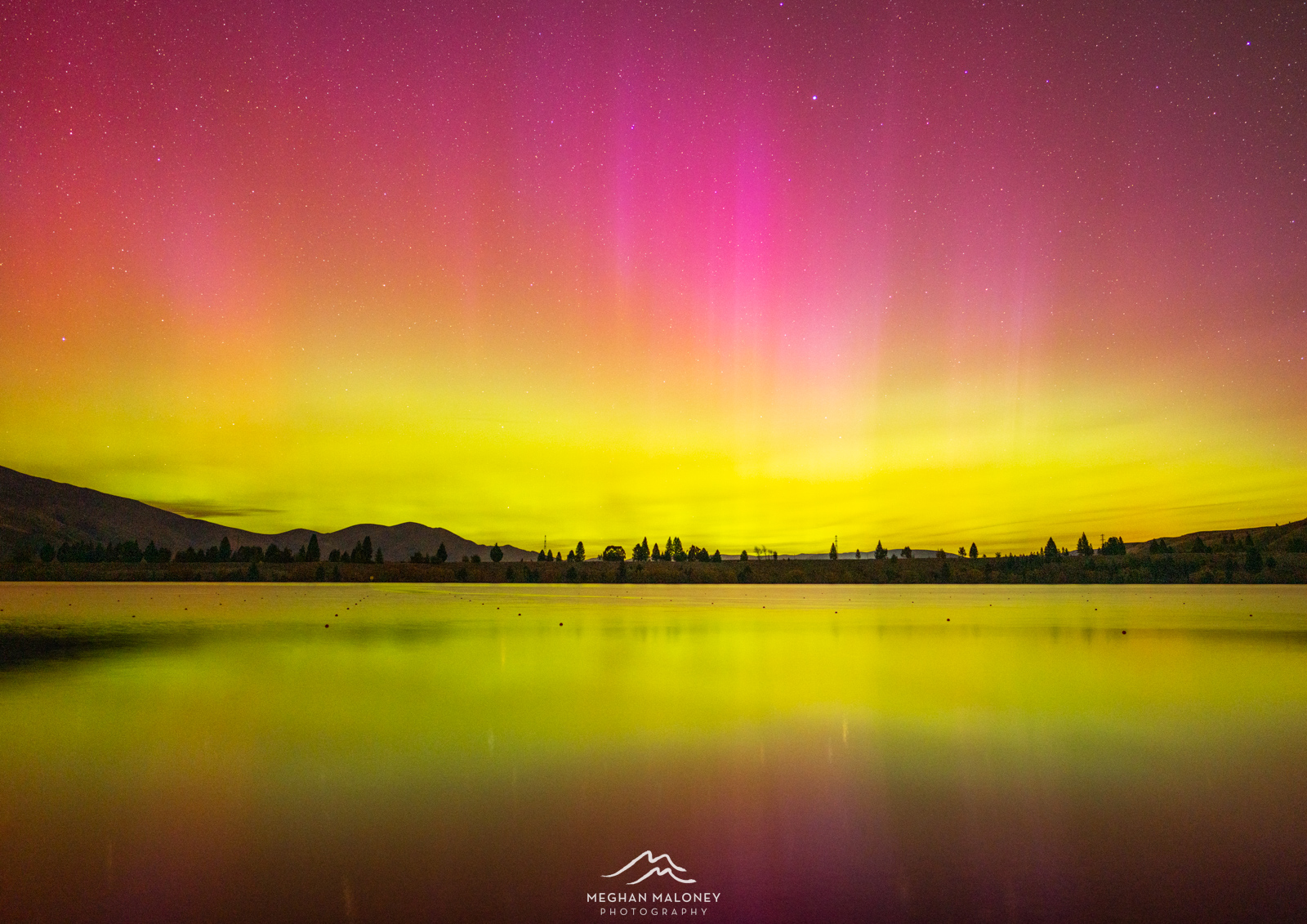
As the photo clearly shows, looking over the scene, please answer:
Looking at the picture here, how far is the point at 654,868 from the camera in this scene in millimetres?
8172

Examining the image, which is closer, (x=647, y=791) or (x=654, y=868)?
(x=654, y=868)

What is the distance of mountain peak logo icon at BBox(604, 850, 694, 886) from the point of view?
7945 millimetres

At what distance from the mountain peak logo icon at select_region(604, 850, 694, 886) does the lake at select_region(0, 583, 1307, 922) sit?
36 millimetres

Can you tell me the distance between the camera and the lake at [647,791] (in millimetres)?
7402

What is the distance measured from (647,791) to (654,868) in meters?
2.61

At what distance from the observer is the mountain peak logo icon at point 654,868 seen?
7.95 metres

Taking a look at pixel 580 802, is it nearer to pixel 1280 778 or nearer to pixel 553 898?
pixel 553 898

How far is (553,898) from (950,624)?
39.9 meters

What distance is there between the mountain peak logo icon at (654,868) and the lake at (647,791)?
0.12ft

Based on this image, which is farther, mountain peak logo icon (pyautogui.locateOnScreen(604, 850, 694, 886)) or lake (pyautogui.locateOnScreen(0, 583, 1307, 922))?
mountain peak logo icon (pyautogui.locateOnScreen(604, 850, 694, 886))

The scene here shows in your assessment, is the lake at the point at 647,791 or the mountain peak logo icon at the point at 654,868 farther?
the mountain peak logo icon at the point at 654,868

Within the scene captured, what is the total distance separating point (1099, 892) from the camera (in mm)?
7430

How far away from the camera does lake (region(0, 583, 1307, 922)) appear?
740 centimetres

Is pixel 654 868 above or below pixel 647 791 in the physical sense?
below
